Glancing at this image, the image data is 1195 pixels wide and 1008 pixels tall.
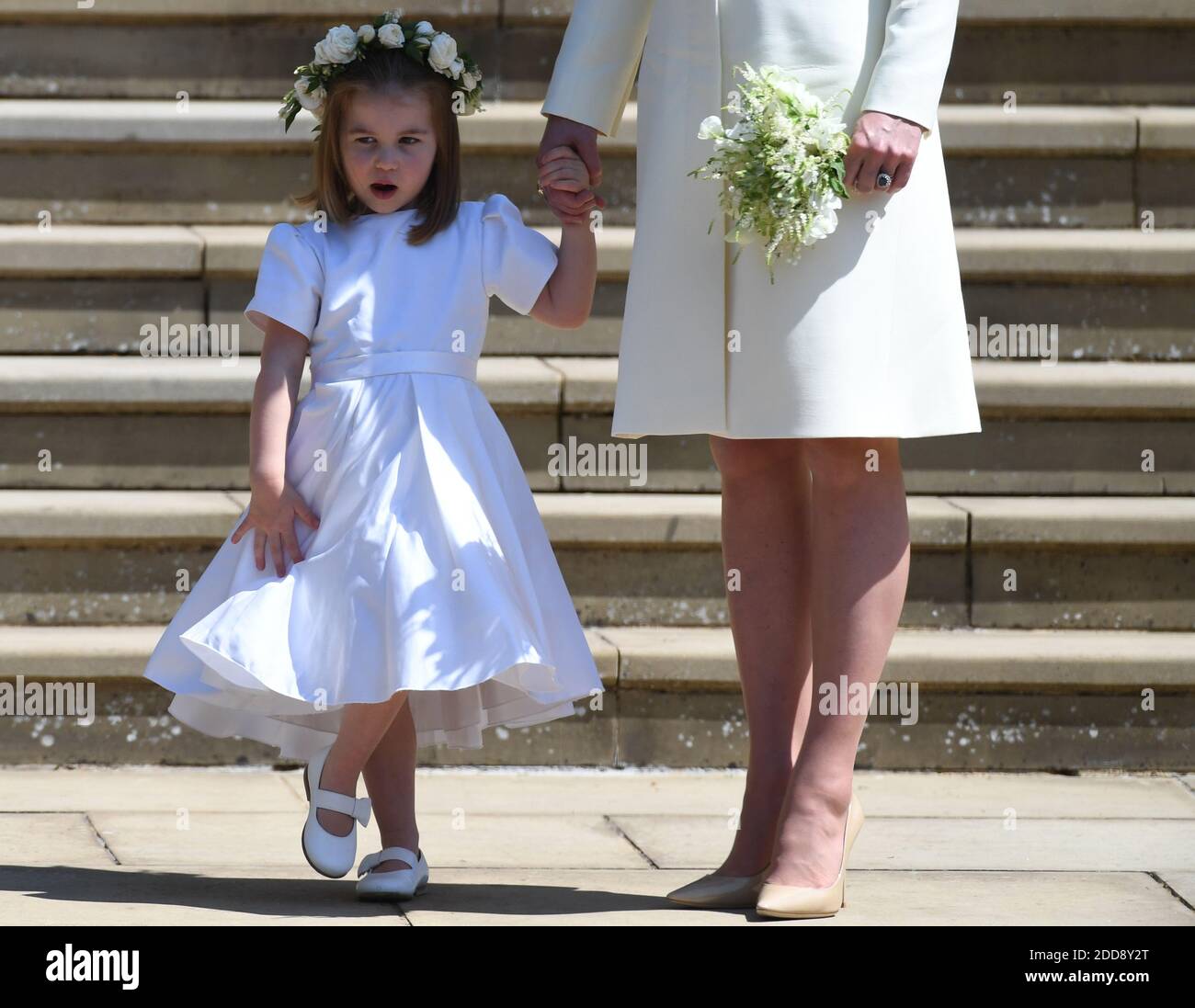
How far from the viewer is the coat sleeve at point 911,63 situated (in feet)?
9.01

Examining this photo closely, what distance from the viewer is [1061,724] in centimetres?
405

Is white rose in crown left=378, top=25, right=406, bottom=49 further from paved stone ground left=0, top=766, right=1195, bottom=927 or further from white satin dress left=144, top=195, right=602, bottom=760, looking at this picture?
paved stone ground left=0, top=766, right=1195, bottom=927

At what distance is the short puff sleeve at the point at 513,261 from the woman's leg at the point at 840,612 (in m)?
0.56

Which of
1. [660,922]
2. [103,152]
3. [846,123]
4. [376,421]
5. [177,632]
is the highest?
[103,152]

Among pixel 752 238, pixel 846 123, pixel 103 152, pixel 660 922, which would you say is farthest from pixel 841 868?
pixel 103 152

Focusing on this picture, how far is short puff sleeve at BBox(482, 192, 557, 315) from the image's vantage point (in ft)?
10.0

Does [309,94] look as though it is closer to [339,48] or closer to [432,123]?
[339,48]

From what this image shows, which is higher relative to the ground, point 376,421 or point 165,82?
point 165,82

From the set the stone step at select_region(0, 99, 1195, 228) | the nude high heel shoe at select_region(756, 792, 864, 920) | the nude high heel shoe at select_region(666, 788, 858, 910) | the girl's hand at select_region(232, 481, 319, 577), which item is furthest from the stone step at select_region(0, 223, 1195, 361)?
the nude high heel shoe at select_region(756, 792, 864, 920)

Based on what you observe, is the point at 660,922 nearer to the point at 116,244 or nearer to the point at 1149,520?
the point at 1149,520

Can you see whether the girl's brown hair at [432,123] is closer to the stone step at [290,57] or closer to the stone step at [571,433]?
the stone step at [571,433]

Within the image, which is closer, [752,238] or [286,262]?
[752,238]

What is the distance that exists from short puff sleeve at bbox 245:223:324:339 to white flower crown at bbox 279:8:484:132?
265 mm

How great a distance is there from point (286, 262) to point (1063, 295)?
96.6 inches
